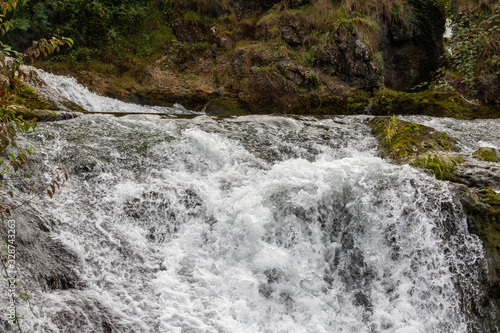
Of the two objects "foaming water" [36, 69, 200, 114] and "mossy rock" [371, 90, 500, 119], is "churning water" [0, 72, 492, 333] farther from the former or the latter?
"mossy rock" [371, 90, 500, 119]

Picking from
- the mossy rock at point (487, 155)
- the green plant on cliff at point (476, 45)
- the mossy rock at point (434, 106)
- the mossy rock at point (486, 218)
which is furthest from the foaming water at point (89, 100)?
the green plant on cliff at point (476, 45)

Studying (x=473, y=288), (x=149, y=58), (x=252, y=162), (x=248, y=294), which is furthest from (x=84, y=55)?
(x=473, y=288)

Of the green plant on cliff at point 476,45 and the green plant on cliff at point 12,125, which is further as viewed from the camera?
the green plant on cliff at point 476,45

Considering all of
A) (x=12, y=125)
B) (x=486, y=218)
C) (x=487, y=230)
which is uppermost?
(x=12, y=125)

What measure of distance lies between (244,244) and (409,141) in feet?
11.7

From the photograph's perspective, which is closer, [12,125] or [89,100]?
[12,125]

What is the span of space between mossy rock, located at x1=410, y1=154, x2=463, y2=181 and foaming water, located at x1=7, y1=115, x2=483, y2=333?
16.2 inches

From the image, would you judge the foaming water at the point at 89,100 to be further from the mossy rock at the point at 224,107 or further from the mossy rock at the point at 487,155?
the mossy rock at the point at 487,155

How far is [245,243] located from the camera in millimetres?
4496

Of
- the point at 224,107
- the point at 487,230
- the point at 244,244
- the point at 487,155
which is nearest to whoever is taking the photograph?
the point at 487,230

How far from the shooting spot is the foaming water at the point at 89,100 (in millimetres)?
8820

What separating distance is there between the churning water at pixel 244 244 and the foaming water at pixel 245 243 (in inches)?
0.5

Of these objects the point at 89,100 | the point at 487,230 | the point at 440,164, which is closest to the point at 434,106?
the point at 440,164

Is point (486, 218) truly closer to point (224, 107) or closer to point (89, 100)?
point (224, 107)
